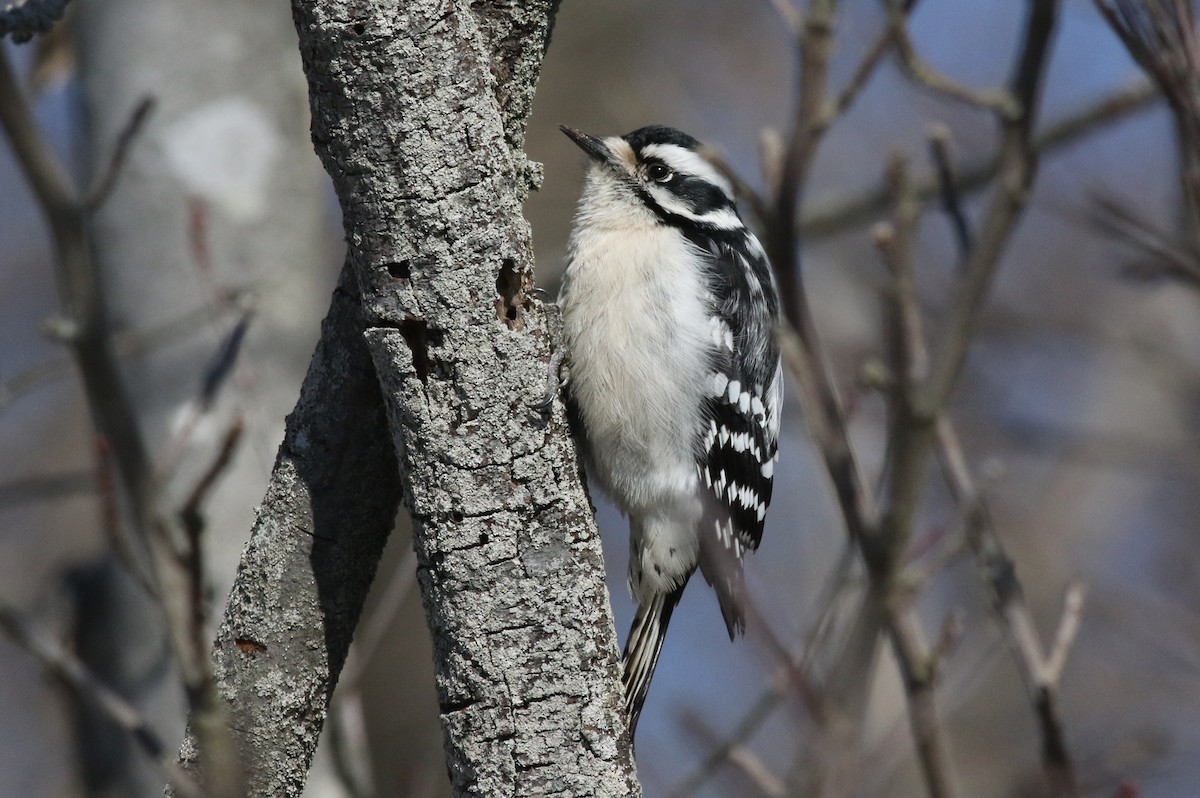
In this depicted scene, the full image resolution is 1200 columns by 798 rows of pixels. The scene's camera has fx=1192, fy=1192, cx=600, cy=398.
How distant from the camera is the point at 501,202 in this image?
259 centimetres

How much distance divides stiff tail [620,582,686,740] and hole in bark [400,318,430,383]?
53.5 inches

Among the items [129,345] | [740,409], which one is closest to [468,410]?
[740,409]

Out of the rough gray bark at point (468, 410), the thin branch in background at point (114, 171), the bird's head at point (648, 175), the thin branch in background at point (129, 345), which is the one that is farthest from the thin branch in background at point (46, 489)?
the bird's head at point (648, 175)

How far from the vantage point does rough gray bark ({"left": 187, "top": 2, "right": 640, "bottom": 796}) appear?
2.47 m

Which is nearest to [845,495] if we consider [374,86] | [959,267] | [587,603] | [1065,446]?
[587,603]

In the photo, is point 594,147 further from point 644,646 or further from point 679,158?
point 644,646

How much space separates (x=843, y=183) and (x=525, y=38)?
25.5 ft

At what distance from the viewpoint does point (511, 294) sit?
267 centimetres

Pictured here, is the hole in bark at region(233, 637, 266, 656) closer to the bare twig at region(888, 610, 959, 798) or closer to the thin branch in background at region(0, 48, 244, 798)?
the thin branch in background at region(0, 48, 244, 798)

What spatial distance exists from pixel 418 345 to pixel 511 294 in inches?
9.6

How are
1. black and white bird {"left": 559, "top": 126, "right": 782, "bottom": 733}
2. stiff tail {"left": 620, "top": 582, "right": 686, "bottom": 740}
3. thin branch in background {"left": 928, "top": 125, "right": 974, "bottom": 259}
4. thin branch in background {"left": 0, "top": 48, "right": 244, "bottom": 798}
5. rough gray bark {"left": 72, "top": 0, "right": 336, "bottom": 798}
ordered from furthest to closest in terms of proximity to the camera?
rough gray bark {"left": 72, "top": 0, "right": 336, "bottom": 798}
black and white bird {"left": 559, "top": 126, "right": 782, "bottom": 733}
stiff tail {"left": 620, "top": 582, "right": 686, "bottom": 740}
thin branch in background {"left": 0, "top": 48, "right": 244, "bottom": 798}
thin branch in background {"left": 928, "top": 125, "right": 974, "bottom": 259}

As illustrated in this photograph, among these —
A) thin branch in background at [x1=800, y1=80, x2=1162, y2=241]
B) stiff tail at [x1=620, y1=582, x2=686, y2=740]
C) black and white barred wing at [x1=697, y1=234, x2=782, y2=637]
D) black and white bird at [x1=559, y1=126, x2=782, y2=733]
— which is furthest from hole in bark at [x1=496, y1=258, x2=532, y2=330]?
thin branch in background at [x1=800, y1=80, x2=1162, y2=241]

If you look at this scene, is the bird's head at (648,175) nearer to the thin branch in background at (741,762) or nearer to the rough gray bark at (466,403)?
the rough gray bark at (466,403)

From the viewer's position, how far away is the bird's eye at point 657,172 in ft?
14.5
